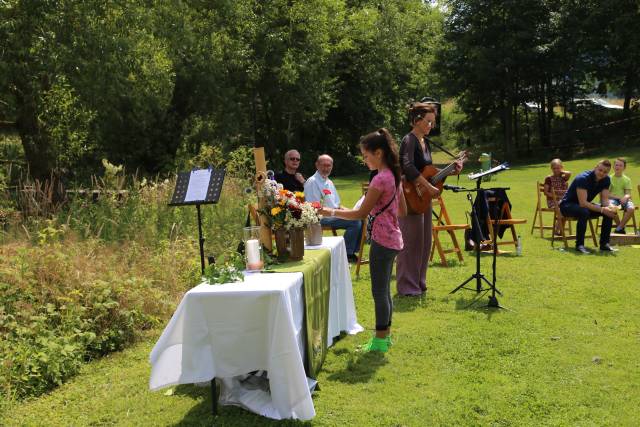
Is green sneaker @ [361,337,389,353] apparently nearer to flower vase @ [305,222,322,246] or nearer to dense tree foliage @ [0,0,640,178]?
flower vase @ [305,222,322,246]

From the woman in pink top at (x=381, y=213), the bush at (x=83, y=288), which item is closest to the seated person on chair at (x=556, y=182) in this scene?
the bush at (x=83, y=288)

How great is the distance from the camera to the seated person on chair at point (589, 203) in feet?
32.3

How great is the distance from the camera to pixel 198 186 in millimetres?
4953

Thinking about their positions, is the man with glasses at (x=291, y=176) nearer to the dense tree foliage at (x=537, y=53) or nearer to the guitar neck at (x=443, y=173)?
the guitar neck at (x=443, y=173)

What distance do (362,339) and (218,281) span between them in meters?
2.17

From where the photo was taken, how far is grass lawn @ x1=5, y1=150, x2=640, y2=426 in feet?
13.4

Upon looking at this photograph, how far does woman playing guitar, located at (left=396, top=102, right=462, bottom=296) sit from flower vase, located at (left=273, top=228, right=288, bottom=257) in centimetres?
241

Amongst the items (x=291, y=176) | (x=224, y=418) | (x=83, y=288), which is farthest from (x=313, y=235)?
(x=291, y=176)

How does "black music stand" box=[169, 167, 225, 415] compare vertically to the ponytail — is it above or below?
below

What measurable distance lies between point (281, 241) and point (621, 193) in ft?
28.3

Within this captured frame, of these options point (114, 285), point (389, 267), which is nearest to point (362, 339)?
point (389, 267)

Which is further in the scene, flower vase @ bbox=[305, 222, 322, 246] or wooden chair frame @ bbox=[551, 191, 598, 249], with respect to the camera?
wooden chair frame @ bbox=[551, 191, 598, 249]

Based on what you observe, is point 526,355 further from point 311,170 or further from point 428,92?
point 428,92

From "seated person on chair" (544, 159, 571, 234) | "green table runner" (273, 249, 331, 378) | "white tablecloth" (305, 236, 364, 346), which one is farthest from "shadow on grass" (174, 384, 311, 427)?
Result: "seated person on chair" (544, 159, 571, 234)
